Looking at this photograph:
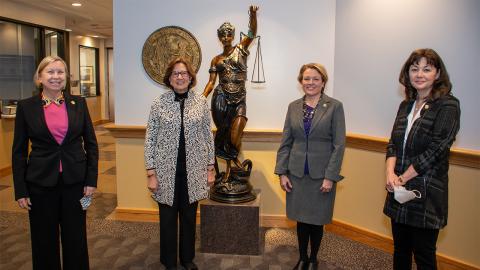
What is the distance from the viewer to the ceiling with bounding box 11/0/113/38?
18.1 feet

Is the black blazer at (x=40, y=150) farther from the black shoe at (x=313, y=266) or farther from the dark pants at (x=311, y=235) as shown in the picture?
the black shoe at (x=313, y=266)

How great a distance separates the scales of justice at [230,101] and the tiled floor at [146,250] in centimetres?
45

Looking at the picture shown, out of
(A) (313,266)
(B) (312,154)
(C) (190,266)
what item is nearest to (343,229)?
(A) (313,266)

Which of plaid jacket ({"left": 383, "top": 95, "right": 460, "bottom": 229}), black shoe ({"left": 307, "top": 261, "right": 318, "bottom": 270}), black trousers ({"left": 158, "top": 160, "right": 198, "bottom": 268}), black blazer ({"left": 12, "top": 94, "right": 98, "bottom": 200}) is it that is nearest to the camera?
plaid jacket ({"left": 383, "top": 95, "right": 460, "bottom": 229})

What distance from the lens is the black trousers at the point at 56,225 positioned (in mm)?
2059

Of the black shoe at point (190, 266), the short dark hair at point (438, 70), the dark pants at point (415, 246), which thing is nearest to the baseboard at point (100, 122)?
the black shoe at point (190, 266)

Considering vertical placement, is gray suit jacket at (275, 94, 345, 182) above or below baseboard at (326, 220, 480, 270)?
above

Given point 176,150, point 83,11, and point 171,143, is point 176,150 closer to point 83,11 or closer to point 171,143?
point 171,143

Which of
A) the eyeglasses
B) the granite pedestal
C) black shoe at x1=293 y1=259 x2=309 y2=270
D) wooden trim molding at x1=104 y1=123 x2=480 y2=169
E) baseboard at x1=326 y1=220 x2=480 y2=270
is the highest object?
the eyeglasses

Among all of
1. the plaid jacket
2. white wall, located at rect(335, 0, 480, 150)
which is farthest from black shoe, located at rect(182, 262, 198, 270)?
white wall, located at rect(335, 0, 480, 150)

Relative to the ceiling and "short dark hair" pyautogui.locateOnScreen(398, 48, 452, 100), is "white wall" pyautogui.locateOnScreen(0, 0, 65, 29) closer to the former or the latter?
the ceiling

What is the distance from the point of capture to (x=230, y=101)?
9.18ft

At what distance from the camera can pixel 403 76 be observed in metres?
1.93

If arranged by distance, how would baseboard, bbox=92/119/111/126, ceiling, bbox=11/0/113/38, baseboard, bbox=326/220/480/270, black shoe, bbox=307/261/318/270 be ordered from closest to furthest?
black shoe, bbox=307/261/318/270, baseboard, bbox=326/220/480/270, ceiling, bbox=11/0/113/38, baseboard, bbox=92/119/111/126
